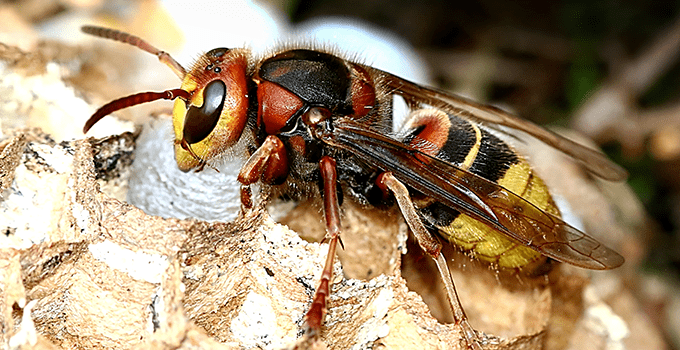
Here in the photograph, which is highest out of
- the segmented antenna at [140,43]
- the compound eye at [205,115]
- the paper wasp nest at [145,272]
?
the segmented antenna at [140,43]

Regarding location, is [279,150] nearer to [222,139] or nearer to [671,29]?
[222,139]

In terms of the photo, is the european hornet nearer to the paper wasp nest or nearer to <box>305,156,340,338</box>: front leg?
<box>305,156,340,338</box>: front leg

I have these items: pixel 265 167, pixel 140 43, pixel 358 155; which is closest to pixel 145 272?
pixel 265 167

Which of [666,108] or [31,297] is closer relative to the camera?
[31,297]

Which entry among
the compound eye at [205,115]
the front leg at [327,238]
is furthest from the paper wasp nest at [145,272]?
the compound eye at [205,115]

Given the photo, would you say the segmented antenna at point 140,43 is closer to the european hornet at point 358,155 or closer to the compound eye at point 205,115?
the european hornet at point 358,155

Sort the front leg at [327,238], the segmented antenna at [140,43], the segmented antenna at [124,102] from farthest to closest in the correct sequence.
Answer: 1. the segmented antenna at [140,43]
2. the segmented antenna at [124,102]
3. the front leg at [327,238]

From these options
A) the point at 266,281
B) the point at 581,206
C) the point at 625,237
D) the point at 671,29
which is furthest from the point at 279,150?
the point at 671,29

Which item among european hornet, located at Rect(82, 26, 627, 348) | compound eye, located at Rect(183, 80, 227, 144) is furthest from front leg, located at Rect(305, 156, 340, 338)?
compound eye, located at Rect(183, 80, 227, 144)
